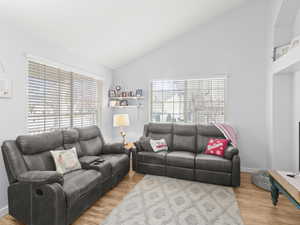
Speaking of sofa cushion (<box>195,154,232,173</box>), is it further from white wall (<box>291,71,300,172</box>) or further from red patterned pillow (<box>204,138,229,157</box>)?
white wall (<box>291,71,300,172</box>)

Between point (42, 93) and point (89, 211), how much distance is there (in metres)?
1.98

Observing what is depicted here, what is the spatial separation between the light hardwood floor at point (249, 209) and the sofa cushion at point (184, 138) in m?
1.18

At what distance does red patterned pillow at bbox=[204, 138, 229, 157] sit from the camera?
3254 mm

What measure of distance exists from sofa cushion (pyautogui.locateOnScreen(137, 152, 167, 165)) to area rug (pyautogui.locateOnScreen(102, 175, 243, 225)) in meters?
0.44

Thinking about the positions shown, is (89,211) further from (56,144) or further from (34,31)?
(34,31)

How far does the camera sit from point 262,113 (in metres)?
3.61

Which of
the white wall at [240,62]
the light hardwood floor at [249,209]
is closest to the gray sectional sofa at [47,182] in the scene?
the light hardwood floor at [249,209]

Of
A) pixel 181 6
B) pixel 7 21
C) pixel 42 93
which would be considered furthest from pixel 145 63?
pixel 7 21

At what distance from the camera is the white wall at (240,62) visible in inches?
142

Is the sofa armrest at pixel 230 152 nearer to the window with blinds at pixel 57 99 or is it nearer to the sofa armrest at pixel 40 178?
the sofa armrest at pixel 40 178

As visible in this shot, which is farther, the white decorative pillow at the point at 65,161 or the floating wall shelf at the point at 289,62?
the white decorative pillow at the point at 65,161

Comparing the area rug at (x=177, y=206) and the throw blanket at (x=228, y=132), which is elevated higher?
the throw blanket at (x=228, y=132)

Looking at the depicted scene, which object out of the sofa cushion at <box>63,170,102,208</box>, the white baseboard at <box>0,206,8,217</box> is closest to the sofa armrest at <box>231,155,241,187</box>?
the sofa cushion at <box>63,170,102,208</box>

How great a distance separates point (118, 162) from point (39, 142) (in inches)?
49.0
